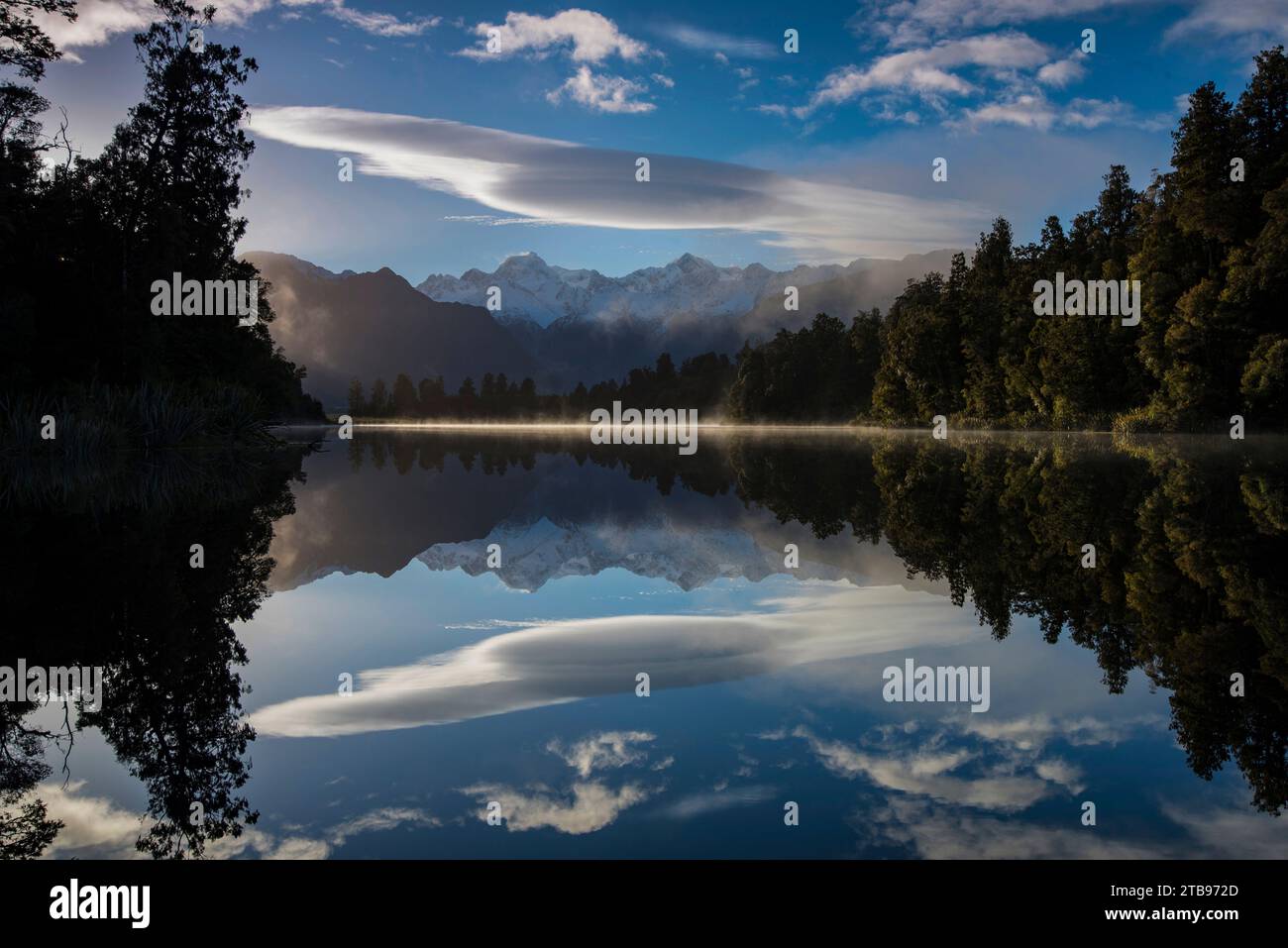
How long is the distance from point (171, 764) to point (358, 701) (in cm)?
128

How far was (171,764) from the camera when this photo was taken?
5.11m

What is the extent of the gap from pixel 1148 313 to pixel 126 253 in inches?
2110

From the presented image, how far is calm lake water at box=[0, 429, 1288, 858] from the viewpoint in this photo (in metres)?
4.19

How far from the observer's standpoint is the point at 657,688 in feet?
21.4

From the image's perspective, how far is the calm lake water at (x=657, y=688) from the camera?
419 cm

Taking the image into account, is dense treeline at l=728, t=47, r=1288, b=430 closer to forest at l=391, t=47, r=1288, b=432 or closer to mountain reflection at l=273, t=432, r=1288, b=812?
forest at l=391, t=47, r=1288, b=432

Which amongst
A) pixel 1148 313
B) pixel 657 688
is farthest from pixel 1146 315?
pixel 657 688

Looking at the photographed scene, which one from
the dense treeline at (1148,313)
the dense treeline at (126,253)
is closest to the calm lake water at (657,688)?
the dense treeline at (126,253)

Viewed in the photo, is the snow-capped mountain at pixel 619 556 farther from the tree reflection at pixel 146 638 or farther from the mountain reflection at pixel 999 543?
the tree reflection at pixel 146 638

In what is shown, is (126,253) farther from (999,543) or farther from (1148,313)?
(1148,313)

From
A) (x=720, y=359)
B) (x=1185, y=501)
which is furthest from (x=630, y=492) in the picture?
(x=720, y=359)

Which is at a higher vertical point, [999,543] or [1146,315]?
[1146,315]

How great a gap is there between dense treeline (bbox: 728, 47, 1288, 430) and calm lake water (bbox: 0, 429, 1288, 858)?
1600 inches
